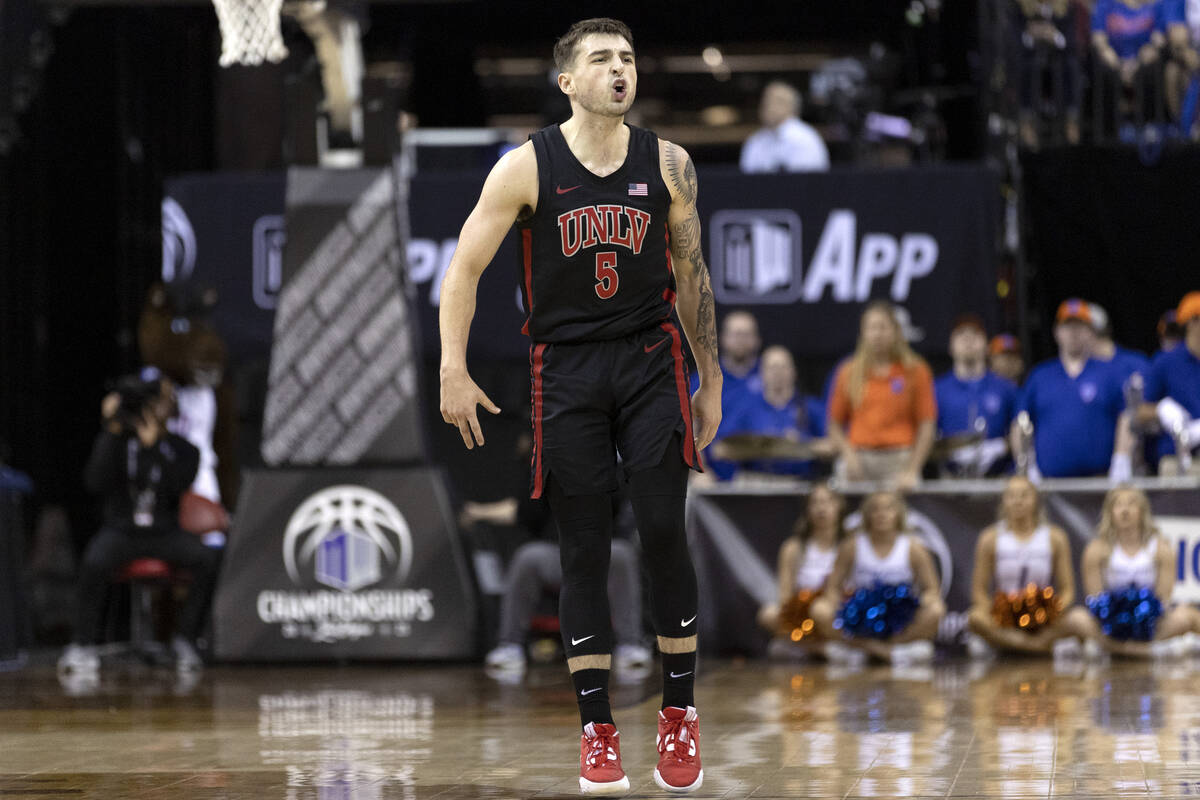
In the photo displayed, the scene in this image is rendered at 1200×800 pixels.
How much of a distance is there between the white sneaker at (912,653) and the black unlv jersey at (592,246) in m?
4.81

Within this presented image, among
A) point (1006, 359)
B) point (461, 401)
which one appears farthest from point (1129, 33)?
point (461, 401)

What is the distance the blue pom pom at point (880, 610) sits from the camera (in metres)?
8.77

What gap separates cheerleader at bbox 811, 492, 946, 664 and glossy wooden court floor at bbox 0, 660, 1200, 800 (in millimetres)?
325

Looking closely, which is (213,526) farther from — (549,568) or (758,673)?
(758,673)

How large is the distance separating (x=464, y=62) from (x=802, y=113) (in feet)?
11.6

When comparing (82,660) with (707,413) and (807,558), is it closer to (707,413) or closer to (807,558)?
(807,558)

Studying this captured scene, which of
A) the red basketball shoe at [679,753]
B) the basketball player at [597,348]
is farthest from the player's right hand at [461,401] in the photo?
the red basketball shoe at [679,753]

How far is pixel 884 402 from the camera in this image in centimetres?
955

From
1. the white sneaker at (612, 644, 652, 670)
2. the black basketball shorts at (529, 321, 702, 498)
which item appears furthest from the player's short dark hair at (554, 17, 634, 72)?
the white sneaker at (612, 644, 652, 670)

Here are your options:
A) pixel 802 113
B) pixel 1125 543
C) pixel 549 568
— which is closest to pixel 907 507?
pixel 1125 543

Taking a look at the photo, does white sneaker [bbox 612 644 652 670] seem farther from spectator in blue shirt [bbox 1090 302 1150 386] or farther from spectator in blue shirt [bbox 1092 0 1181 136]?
spectator in blue shirt [bbox 1092 0 1181 136]

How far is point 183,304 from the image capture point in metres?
10.6

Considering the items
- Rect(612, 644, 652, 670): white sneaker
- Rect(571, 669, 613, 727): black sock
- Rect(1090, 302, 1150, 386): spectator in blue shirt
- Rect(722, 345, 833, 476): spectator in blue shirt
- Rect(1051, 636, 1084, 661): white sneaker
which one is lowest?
Rect(1051, 636, 1084, 661): white sneaker

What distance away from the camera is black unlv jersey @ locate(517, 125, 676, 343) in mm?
4457
